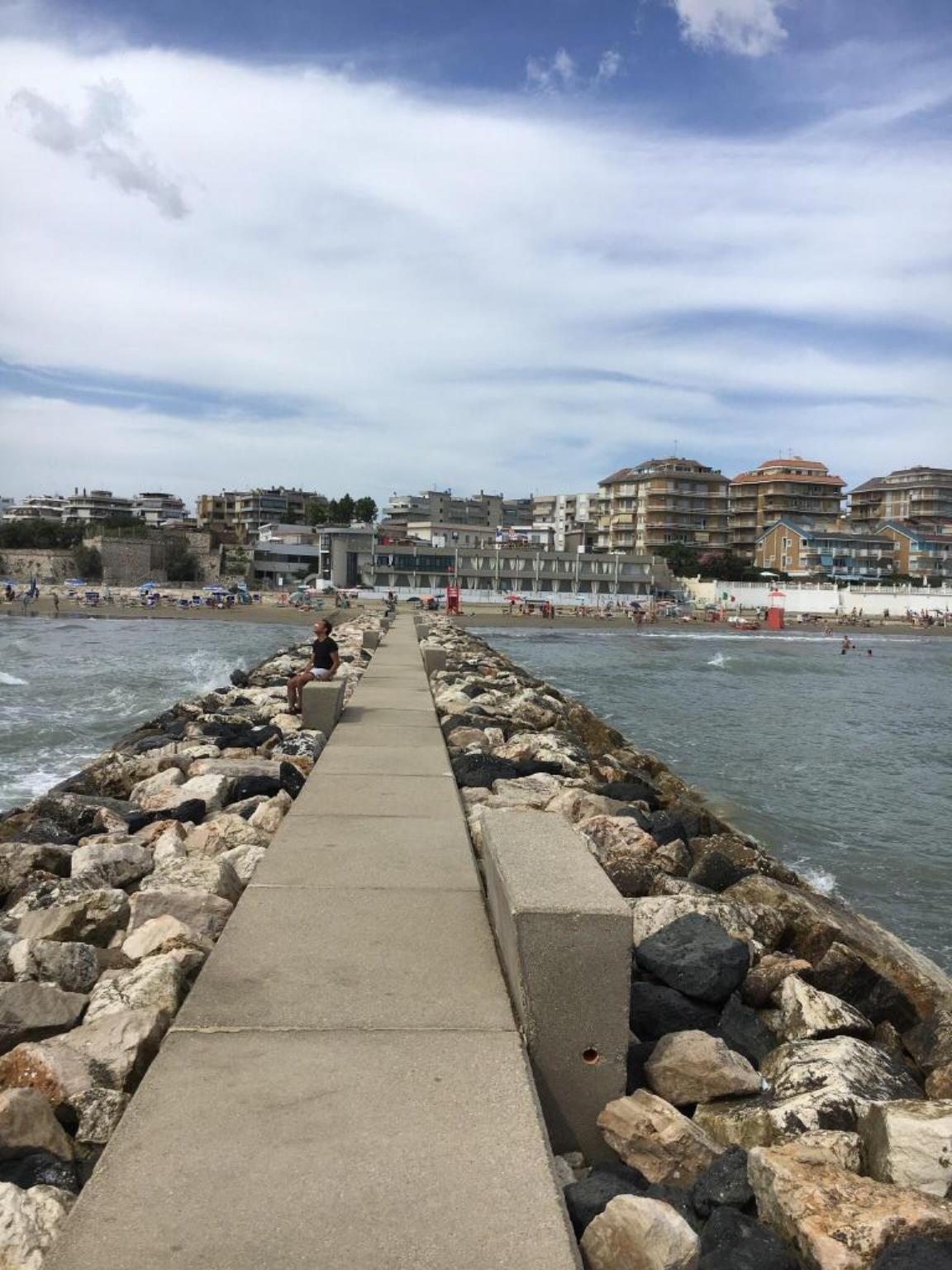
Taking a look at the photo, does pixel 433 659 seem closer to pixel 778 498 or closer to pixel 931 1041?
pixel 931 1041

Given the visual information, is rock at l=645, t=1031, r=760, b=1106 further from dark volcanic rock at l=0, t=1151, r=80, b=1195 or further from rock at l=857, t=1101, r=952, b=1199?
dark volcanic rock at l=0, t=1151, r=80, b=1195

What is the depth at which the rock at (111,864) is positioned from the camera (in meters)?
5.76

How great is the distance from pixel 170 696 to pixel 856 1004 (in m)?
18.8

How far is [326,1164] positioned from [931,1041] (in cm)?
344

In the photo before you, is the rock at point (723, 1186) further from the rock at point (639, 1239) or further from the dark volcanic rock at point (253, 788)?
the dark volcanic rock at point (253, 788)

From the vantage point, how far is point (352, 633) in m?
30.5

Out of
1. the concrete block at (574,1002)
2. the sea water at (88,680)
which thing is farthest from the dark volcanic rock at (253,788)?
the sea water at (88,680)

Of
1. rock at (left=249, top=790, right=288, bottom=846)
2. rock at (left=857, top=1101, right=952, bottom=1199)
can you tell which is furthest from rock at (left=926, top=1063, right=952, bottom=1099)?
rock at (left=249, top=790, right=288, bottom=846)

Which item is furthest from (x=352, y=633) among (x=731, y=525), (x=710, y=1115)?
(x=731, y=525)

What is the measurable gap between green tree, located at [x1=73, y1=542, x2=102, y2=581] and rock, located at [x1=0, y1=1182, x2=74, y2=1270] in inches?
4059

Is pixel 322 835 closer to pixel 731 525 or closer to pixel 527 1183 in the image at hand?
pixel 527 1183

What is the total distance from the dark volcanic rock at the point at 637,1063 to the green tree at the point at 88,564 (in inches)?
4044

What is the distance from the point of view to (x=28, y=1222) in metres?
2.66

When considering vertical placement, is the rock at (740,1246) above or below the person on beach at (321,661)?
below
